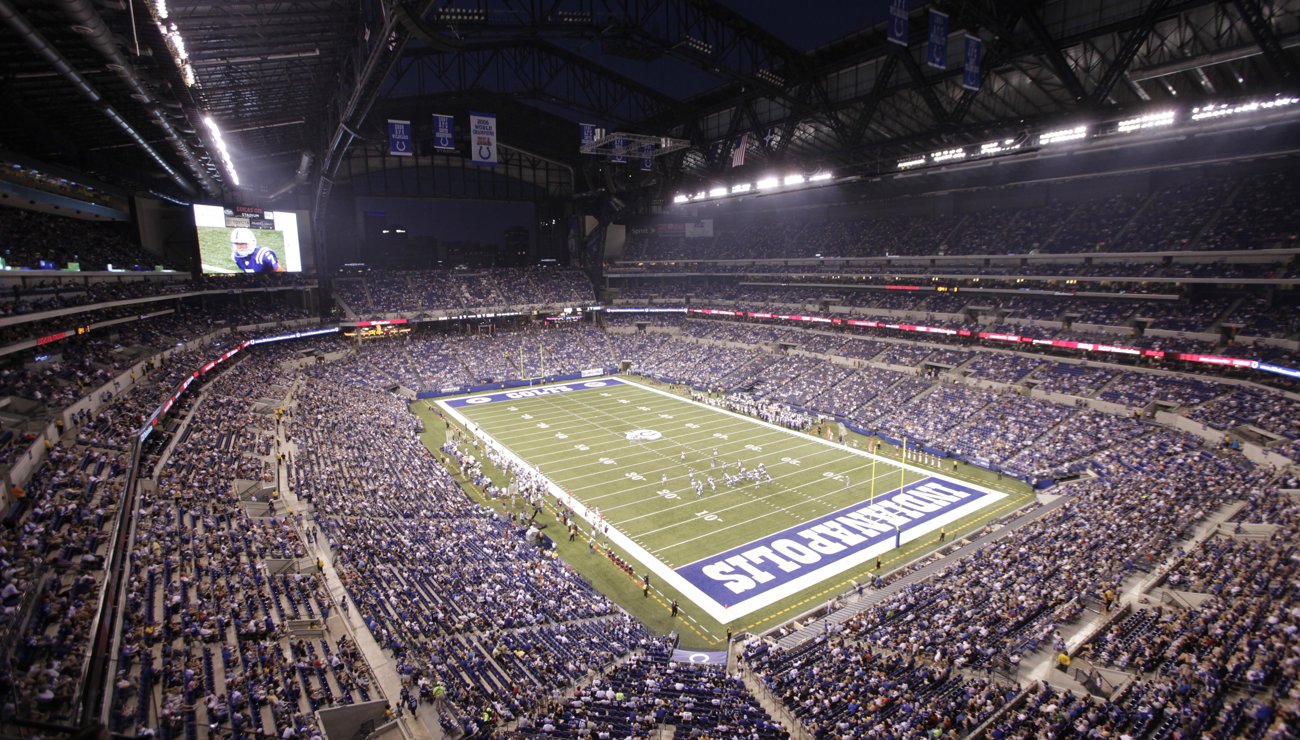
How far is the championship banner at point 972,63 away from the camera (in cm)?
2605

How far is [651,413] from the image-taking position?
45844 millimetres

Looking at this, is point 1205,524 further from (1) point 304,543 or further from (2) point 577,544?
(1) point 304,543

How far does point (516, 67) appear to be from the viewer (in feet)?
A: 136

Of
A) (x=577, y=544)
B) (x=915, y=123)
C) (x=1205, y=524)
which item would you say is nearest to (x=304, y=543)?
(x=577, y=544)

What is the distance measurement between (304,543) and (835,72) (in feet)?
122

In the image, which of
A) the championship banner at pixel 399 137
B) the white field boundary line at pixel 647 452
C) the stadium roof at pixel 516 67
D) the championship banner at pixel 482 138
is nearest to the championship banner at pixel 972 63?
the stadium roof at pixel 516 67

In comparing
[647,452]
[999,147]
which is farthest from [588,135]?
[999,147]

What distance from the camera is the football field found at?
23125mm

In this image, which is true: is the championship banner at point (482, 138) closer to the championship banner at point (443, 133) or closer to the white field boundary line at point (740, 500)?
the championship banner at point (443, 133)

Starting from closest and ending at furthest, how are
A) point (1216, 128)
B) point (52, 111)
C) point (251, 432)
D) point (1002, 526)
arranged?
1. point (52, 111)
2. point (1002, 526)
3. point (251, 432)
4. point (1216, 128)

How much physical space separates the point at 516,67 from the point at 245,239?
23904 mm

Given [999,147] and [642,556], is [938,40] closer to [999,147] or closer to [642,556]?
[999,147]

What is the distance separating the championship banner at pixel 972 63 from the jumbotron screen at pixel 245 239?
152ft

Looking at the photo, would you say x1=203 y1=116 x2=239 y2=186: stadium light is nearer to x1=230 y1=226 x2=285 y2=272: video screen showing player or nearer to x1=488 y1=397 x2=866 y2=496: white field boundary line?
x1=230 y1=226 x2=285 y2=272: video screen showing player
